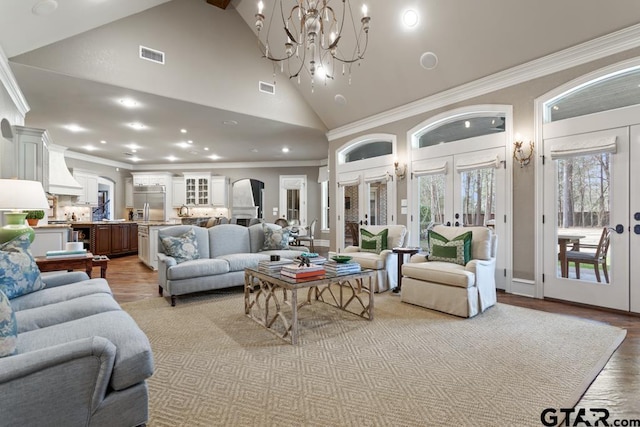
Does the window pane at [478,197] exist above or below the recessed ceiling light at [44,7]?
below

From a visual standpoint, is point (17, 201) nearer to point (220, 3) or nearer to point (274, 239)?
point (274, 239)

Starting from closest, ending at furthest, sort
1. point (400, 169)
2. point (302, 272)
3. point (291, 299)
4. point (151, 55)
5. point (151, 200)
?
point (302, 272)
point (291, 299)
point (151, 55)
point (400, 169)
point (151, 200)

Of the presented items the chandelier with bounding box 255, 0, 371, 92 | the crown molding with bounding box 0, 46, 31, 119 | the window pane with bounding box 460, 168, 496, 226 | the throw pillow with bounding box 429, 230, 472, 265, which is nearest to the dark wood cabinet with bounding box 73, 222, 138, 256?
the crown molding with bounding box 0, 46, 31, 119

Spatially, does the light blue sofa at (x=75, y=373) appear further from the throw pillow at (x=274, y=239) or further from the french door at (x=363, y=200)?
the french door at (x=363, y=200)

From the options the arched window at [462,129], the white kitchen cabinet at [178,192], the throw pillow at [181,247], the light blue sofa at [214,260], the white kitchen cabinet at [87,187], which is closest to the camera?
the light blue sofa at [214,260]

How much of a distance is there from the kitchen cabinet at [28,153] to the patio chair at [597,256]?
7.40 m

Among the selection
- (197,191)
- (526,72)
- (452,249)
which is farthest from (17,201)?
(197,191)

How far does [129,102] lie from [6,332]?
515 centimetres

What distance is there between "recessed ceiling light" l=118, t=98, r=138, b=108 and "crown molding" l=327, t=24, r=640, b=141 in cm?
434

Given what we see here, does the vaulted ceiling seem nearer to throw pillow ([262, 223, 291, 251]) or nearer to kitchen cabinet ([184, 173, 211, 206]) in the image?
throw pillow ([262, 223, 291, 251])

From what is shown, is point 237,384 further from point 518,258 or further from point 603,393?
point 518,258

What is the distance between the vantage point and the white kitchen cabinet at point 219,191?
10938mm

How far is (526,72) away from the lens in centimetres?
434

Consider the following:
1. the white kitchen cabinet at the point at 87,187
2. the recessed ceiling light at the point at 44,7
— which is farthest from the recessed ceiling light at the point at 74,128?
the recessed ceiling light at the point at 44,7
